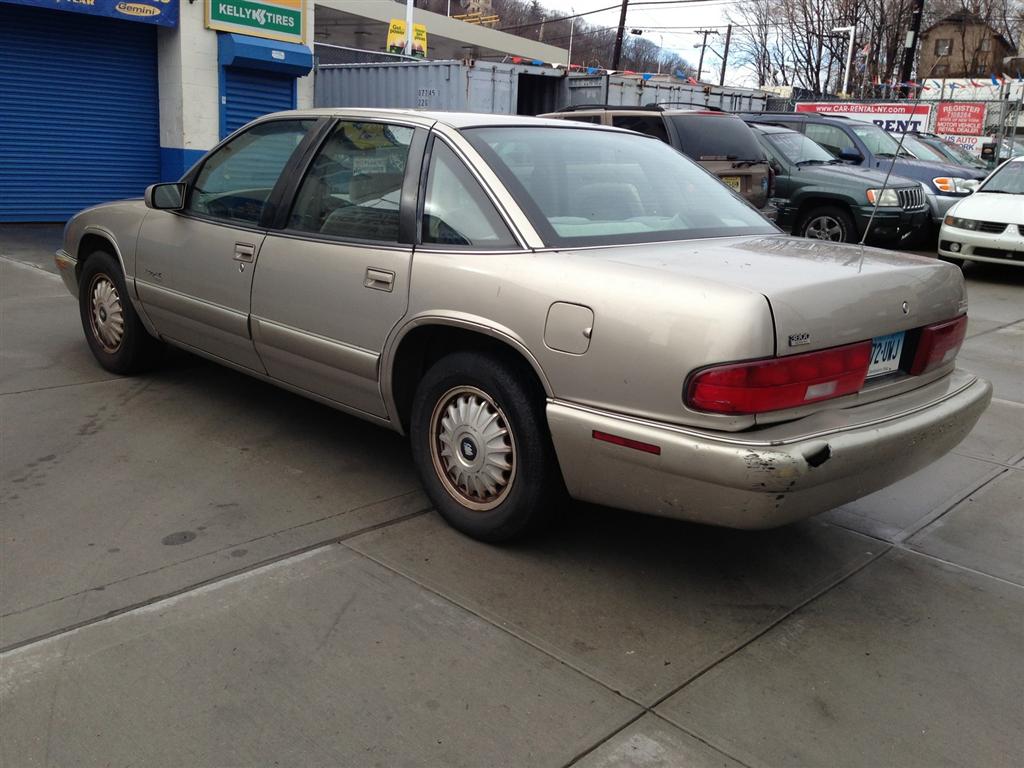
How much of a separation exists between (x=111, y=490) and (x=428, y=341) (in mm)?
1551

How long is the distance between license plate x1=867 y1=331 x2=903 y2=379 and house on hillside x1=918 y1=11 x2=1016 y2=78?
2101 inches

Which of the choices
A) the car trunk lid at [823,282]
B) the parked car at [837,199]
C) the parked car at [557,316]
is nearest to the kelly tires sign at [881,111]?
the parked car at [837,199]

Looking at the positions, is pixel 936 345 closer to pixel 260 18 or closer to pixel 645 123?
pixel 645 123

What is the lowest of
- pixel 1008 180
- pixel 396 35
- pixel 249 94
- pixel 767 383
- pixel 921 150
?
pixel 767 383

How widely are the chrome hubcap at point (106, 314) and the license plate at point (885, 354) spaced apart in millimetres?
4224

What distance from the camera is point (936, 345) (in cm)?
360

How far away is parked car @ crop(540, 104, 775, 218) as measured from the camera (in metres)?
10.8

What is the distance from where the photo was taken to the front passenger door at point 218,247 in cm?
464

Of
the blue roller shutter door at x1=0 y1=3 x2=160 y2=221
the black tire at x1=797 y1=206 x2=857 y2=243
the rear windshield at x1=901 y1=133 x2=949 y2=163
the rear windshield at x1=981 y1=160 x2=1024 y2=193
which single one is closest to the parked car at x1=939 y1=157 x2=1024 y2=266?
the rear windshield at x1=981 y1=160 x2=1024 y2=193

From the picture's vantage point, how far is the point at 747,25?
57125 mm

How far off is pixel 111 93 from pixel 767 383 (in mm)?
12998

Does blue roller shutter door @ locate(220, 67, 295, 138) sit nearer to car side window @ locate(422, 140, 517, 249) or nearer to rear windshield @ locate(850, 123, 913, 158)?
rear windshield @ locate(850, 123, 913, 158)

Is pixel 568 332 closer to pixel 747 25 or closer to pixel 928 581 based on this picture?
pixel 928 581

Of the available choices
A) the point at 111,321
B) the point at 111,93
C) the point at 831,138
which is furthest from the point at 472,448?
the point at 831,138
